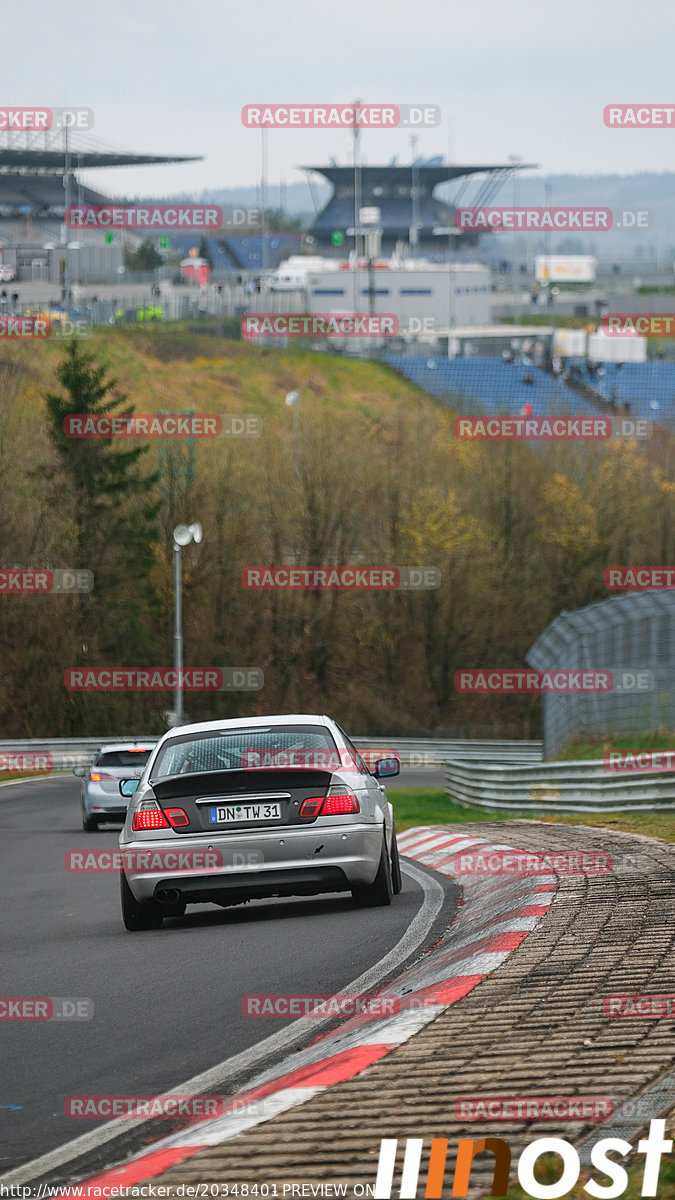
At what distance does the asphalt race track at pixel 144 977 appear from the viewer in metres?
6.52

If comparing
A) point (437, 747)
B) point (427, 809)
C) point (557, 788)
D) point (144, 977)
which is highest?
point (144, 977)

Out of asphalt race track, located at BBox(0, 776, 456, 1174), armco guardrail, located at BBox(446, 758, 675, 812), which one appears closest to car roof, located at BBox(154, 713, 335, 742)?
asphalt race track, located at BBox(0, 776, 456, 1174)

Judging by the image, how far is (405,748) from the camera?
5131cm

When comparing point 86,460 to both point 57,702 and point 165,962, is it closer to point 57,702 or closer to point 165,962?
point 57,702

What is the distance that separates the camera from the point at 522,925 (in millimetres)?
9289

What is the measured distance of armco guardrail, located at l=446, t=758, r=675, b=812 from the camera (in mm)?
19578

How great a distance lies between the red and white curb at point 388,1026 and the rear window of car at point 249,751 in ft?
4.70

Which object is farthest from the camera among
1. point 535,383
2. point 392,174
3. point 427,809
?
point 392,174

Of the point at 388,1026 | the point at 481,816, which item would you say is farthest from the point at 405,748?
the point at 388,1026

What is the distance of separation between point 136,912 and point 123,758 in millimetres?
13694

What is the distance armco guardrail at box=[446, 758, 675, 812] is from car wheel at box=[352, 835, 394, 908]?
7.53 m

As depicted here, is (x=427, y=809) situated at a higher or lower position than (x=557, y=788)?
lower

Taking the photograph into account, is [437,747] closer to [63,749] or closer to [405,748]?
[405,748]

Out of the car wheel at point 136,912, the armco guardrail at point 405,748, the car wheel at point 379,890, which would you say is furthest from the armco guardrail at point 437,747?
the car wheel at point 136,912
